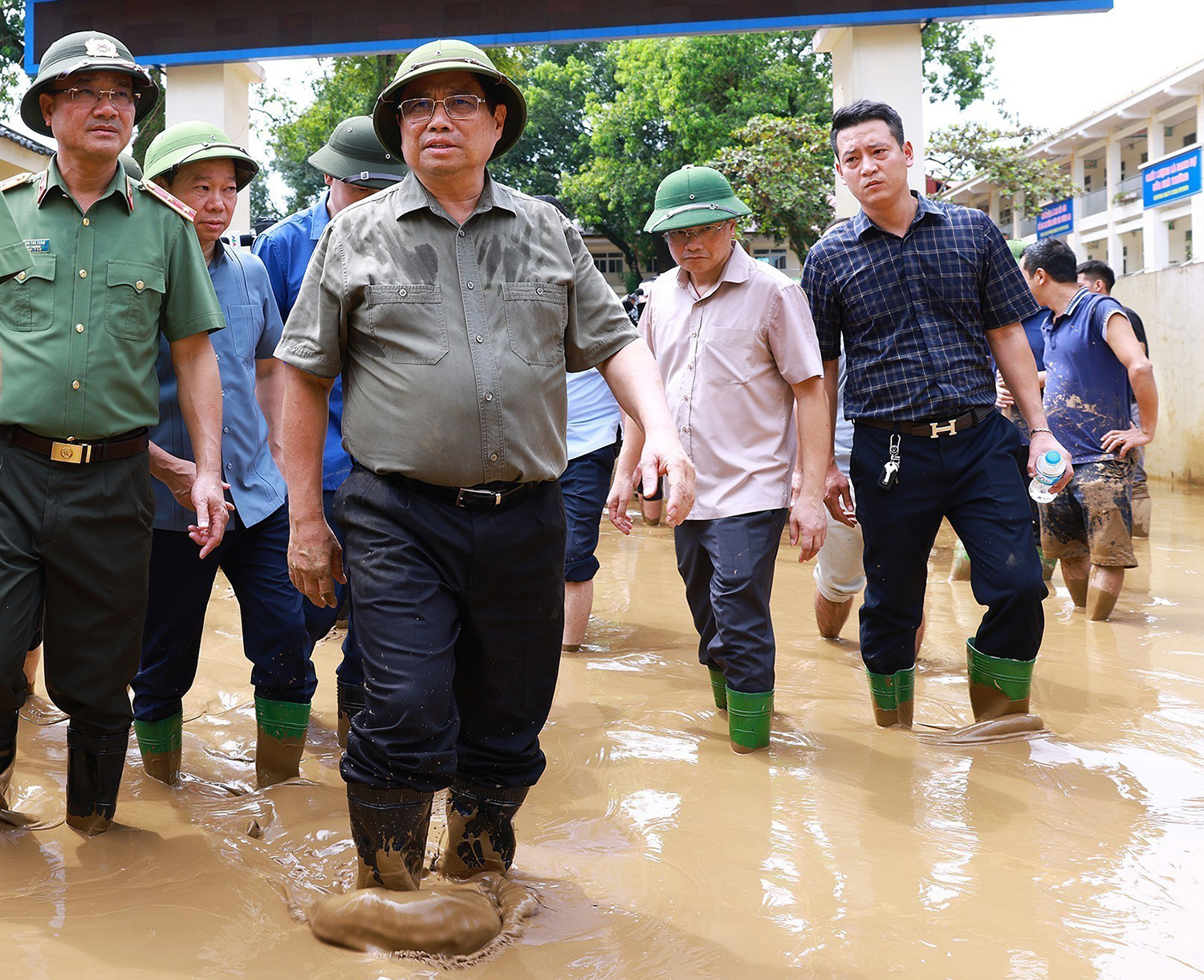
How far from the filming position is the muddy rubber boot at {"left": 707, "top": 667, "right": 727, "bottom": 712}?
16.4 feet

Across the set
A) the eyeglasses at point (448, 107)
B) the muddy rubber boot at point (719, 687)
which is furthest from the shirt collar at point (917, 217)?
the eyeglasses at point (448, 107)

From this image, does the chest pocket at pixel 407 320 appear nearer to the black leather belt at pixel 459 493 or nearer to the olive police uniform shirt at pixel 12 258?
the black leather belt at pixel 459 493

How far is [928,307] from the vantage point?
451cm

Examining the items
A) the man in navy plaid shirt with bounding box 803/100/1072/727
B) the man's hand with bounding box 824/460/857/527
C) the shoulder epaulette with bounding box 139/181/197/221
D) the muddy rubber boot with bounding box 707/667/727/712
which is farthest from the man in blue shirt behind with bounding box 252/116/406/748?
the man's hand with bounding box 824/460/857/527

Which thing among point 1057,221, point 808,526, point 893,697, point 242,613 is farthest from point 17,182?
point 1057,221

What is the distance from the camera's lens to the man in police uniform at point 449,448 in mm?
2840

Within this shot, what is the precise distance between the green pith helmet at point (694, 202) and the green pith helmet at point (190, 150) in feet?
4.94

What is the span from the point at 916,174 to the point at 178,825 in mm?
6683

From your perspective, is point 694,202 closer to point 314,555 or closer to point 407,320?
point 407,320

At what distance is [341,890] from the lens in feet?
10.3

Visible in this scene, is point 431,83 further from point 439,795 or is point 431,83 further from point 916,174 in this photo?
point 916,174

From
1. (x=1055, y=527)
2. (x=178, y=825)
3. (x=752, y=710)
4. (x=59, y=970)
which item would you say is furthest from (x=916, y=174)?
(x=59, y=970)

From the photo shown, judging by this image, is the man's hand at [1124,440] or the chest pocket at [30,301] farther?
the man's hand at [1124,440]

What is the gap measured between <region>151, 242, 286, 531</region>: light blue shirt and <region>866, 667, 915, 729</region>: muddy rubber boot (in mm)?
2414
